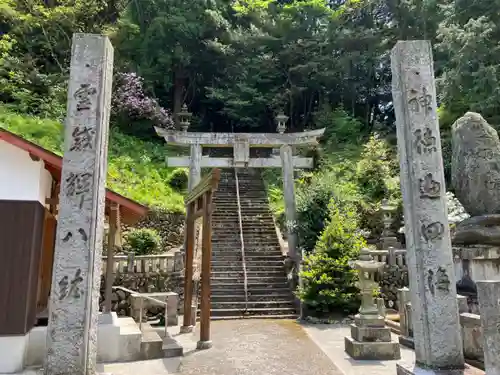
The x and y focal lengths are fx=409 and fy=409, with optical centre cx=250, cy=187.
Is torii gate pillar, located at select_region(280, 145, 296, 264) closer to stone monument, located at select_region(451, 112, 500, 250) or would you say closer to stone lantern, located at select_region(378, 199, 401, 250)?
stone lantern, located at select_region(378, 199, 401, 250)

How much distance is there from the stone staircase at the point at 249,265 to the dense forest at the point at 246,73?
6.59 feet

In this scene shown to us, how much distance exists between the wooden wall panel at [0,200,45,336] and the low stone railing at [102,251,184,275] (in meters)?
5.30

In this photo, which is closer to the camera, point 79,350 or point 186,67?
Result: point 79,350

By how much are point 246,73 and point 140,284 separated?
56.5 ft

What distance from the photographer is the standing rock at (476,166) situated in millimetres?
9719

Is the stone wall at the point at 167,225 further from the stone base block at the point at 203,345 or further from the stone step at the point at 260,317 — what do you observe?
the stone base block at the point at 203,345

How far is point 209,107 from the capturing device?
96.6 ft

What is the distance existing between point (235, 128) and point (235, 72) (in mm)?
5292

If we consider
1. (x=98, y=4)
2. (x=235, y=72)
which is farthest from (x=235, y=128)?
(x=98, y=4)

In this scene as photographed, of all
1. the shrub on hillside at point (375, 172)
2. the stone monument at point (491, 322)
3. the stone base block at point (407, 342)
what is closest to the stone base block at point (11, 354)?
the stone monument at point (491, 322)

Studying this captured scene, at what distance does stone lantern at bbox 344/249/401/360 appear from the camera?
6.92m

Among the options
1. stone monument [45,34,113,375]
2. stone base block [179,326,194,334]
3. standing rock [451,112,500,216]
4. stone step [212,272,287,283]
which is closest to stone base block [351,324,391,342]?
stone base block [179,326,194,334]

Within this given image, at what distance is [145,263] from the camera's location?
39.2 ft

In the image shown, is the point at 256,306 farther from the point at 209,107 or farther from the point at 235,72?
the point at 209,107
